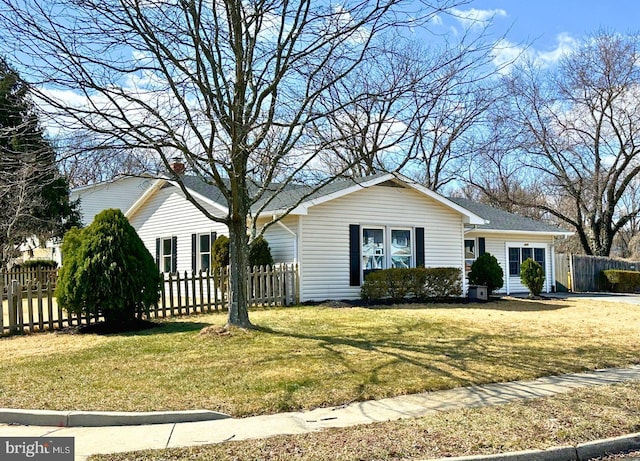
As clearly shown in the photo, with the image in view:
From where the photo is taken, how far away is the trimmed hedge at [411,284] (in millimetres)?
17703

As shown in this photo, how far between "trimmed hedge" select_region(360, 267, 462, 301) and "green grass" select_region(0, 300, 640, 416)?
361cm

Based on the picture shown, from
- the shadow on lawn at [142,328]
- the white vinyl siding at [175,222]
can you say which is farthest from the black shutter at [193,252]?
the shadow on lawn at [142,328]

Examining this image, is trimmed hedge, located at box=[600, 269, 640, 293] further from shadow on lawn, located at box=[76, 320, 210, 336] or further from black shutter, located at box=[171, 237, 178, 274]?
shadow on lawn, located at box=[76, 320, 210, 336]

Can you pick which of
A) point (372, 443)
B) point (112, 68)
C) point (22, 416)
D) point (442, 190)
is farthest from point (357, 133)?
point (442, 190)

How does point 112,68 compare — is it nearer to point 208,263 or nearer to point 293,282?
point 293,282

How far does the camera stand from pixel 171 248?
2205 centimetres

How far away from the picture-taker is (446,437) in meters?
5.50

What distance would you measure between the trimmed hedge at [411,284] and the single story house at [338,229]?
0.68 metres

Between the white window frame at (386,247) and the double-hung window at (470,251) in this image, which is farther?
the double-hung window at (470,251)

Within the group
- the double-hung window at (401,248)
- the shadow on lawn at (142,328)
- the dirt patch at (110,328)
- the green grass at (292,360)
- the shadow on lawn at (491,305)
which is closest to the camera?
the green grass at (292,360)

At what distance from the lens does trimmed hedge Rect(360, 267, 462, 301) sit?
17703mm

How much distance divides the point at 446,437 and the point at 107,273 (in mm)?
8632

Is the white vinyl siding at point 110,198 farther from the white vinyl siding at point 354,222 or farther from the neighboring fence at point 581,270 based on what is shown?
the neighboring fence at point 581,270

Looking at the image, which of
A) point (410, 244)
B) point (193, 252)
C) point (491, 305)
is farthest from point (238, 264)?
point (491, 305)
